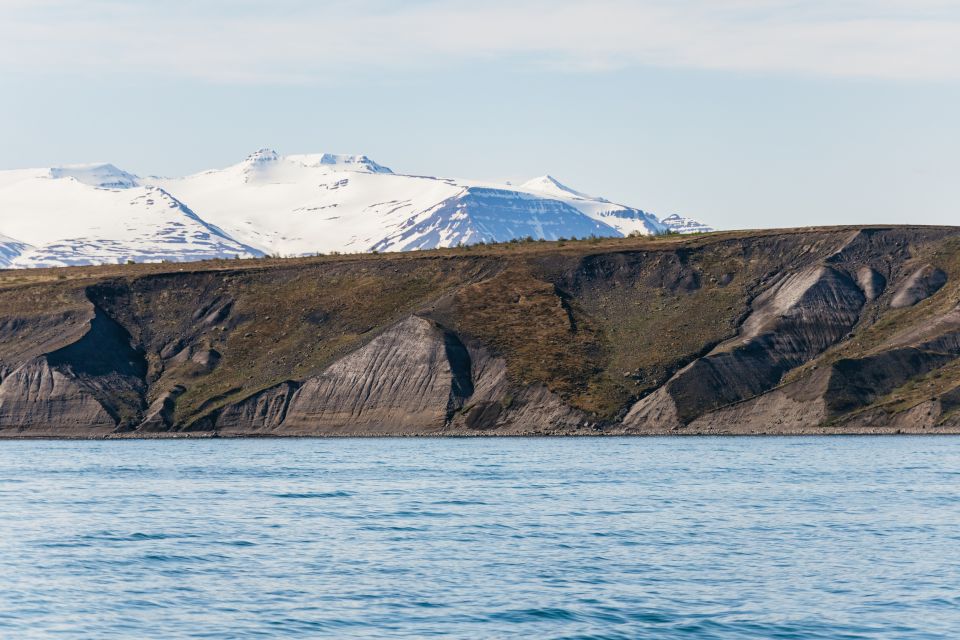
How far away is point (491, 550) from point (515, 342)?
85.5m

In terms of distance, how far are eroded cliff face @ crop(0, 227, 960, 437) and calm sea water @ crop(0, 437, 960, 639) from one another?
127 ft

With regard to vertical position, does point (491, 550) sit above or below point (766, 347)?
above

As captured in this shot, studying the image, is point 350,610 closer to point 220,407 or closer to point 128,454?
point 128,454

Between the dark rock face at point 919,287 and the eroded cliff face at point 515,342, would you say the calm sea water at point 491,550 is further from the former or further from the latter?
the dark rock face at point 919,287

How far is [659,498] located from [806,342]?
234 ft

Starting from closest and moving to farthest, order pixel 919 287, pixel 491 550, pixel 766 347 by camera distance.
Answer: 1. pixel 491 550
2. pixel 766 347
3. pixel 919 287

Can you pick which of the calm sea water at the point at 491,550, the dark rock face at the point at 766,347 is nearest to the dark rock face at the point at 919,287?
the dark rock face at the point at 766,347

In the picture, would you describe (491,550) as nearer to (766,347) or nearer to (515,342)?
(766,347)

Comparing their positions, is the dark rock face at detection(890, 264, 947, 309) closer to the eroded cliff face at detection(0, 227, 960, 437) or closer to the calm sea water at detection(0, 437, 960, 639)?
the eroded cliff face at detection(0, 227, 960, 437)

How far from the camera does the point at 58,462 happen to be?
3531 inches

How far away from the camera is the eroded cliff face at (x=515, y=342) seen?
390ft

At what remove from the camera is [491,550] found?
45.1 meters

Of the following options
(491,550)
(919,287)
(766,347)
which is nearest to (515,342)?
(766,347)

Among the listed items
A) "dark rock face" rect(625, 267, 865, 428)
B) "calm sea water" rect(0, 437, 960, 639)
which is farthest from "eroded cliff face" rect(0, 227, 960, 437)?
"calm sea water" rect(0, 437, 960, 639)
